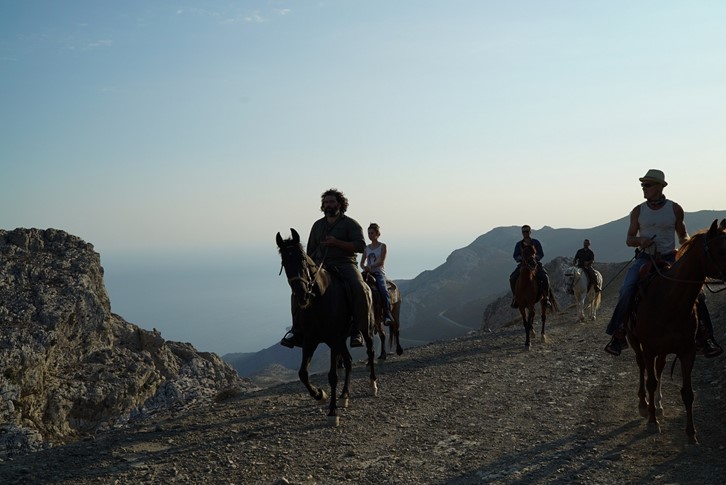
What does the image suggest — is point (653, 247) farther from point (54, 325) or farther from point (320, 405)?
point (54, 325)

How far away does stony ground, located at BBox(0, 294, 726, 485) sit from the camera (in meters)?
7.41

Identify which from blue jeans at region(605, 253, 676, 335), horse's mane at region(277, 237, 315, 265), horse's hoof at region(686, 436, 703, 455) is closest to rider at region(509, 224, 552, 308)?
blue jeans at region(605, 253, 676, 335)

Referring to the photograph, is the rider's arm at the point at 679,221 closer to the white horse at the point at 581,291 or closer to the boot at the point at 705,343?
the boot at the point at 705,343

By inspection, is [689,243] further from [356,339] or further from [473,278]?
[473,278]

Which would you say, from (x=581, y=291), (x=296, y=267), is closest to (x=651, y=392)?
(x=296, y=267)

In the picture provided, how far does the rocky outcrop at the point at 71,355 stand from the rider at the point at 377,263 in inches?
195

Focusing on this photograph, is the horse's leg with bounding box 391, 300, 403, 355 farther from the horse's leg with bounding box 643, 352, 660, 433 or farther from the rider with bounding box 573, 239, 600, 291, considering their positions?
the rider with bounding box 573, 239, 600, 291

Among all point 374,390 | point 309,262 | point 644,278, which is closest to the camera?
point 644,278

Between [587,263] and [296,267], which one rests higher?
[296,267]

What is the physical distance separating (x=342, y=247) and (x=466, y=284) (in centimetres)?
14015

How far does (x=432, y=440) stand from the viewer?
8.91 meters

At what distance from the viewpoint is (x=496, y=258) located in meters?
167

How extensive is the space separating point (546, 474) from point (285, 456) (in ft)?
12.1

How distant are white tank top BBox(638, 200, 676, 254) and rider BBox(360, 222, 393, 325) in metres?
7.60
